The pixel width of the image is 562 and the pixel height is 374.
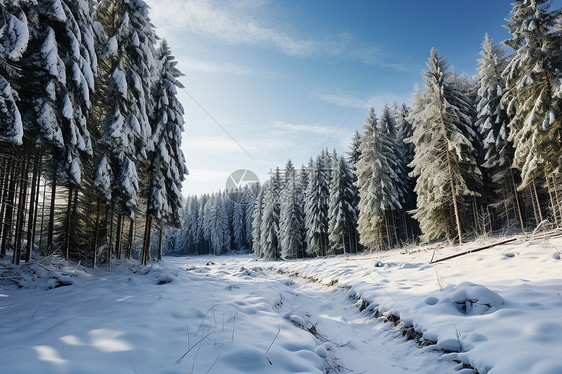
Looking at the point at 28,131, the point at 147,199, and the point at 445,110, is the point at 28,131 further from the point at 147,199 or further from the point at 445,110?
the point at 445,110

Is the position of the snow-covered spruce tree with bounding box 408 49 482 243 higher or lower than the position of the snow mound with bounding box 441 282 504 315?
higher

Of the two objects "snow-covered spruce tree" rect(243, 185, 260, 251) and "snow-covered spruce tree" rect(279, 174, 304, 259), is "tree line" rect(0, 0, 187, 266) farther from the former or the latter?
"snow-covered spruce tree" rect(243, 185, 260, 251)

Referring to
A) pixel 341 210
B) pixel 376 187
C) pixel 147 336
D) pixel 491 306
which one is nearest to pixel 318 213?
pixel 341 210

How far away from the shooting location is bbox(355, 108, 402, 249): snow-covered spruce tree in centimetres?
2805

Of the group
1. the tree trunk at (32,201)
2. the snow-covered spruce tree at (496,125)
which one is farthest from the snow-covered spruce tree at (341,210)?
the tree trunk at (32,201)

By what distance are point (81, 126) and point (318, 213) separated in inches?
1226

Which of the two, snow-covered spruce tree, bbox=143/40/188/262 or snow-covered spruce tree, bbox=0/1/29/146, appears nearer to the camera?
snow-covered spruce tree, bbox=0/1/29/146

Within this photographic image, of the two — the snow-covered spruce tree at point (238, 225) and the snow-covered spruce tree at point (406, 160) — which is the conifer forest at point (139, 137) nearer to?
the snow-covered spruce tree at point (406, 160)

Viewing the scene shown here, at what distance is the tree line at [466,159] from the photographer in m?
16.0

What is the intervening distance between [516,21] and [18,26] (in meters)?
25.1

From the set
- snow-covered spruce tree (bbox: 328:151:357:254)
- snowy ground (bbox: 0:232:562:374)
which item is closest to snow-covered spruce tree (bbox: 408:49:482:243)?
snowy ground (bbox: 0:232:562:374)

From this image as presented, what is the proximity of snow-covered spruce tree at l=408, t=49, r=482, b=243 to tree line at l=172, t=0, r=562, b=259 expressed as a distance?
80 millimetres

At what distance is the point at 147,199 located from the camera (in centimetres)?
1703

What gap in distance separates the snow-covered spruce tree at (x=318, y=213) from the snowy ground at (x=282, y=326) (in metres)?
29.5
